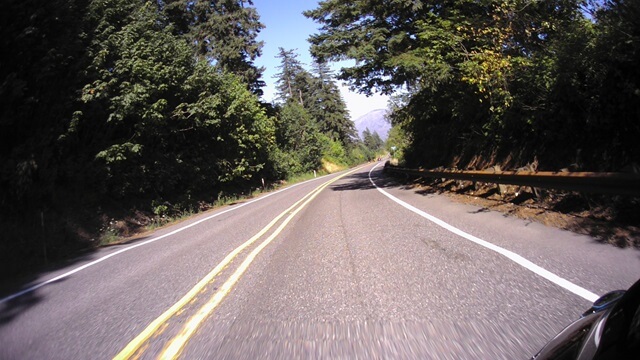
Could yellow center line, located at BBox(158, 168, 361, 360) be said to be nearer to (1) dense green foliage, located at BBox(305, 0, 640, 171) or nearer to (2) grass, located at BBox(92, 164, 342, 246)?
(1) dense green foliage, located at BBox(305, 0, 640, 171)

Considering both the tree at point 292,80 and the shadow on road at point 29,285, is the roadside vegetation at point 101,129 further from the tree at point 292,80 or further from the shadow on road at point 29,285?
the tree at point 292,80

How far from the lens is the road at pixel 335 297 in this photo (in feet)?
9.77

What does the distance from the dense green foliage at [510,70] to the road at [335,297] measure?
273 centimetres

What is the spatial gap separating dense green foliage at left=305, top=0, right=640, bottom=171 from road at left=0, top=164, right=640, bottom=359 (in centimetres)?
273

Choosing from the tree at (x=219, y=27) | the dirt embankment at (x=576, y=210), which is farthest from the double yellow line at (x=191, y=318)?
the tree at (x=219, y=27)

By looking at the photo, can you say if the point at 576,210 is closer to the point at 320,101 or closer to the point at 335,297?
the point at 335,297

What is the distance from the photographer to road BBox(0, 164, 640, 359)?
2977 millimetres

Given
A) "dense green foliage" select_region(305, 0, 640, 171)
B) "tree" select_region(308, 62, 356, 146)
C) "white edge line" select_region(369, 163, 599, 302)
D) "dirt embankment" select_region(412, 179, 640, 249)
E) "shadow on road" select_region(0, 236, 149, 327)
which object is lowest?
"dirt embankment" select_region(412, 179, 640, 249)

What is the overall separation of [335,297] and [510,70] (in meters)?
8.33

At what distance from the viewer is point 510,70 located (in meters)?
9.45

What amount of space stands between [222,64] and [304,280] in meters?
29.2

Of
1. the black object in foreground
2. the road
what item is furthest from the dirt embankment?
the black object in foreground

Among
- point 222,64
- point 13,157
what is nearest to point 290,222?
point 13,157

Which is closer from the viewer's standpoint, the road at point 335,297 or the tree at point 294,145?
the road at point 335,297
